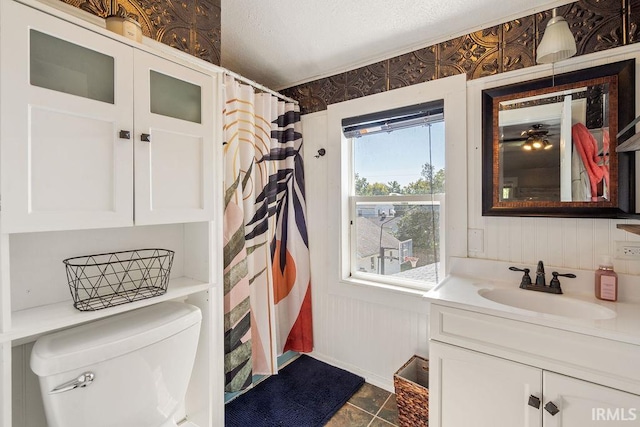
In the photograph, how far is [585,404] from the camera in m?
1.01

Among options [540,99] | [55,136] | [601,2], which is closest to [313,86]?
[540,99]

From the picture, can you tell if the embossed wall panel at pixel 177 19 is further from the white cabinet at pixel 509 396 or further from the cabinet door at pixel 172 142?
the white cabinet at pixel 509 396

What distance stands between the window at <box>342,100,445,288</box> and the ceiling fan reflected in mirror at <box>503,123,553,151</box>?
0.42 metres

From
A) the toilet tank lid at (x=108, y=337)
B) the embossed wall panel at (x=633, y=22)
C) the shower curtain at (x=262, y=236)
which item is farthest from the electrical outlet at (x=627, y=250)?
the toilet tank lid at (x=108, y=337)

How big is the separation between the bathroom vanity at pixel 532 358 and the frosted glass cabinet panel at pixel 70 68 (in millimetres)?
1489

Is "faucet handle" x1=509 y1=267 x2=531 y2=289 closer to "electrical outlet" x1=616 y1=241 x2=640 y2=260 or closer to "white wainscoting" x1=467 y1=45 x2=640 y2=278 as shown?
"white wainscoting" x1=467 y1=45 x2=640 y2=278

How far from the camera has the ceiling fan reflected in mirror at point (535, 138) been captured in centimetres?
148

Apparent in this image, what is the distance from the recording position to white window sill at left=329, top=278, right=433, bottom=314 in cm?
184

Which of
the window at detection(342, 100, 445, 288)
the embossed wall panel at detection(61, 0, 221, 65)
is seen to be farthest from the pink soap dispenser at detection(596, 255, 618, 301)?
the embossed wall panel at detection(61, 0, 221, 65)

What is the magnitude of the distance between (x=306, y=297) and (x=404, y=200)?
106cm

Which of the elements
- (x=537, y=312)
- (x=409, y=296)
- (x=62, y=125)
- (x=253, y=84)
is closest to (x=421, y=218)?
(x=409, y=296)

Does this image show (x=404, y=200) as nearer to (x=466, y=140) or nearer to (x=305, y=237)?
(x=466, y=140)

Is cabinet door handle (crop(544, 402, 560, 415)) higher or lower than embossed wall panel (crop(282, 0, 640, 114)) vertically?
lower

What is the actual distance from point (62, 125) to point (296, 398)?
186 cm
